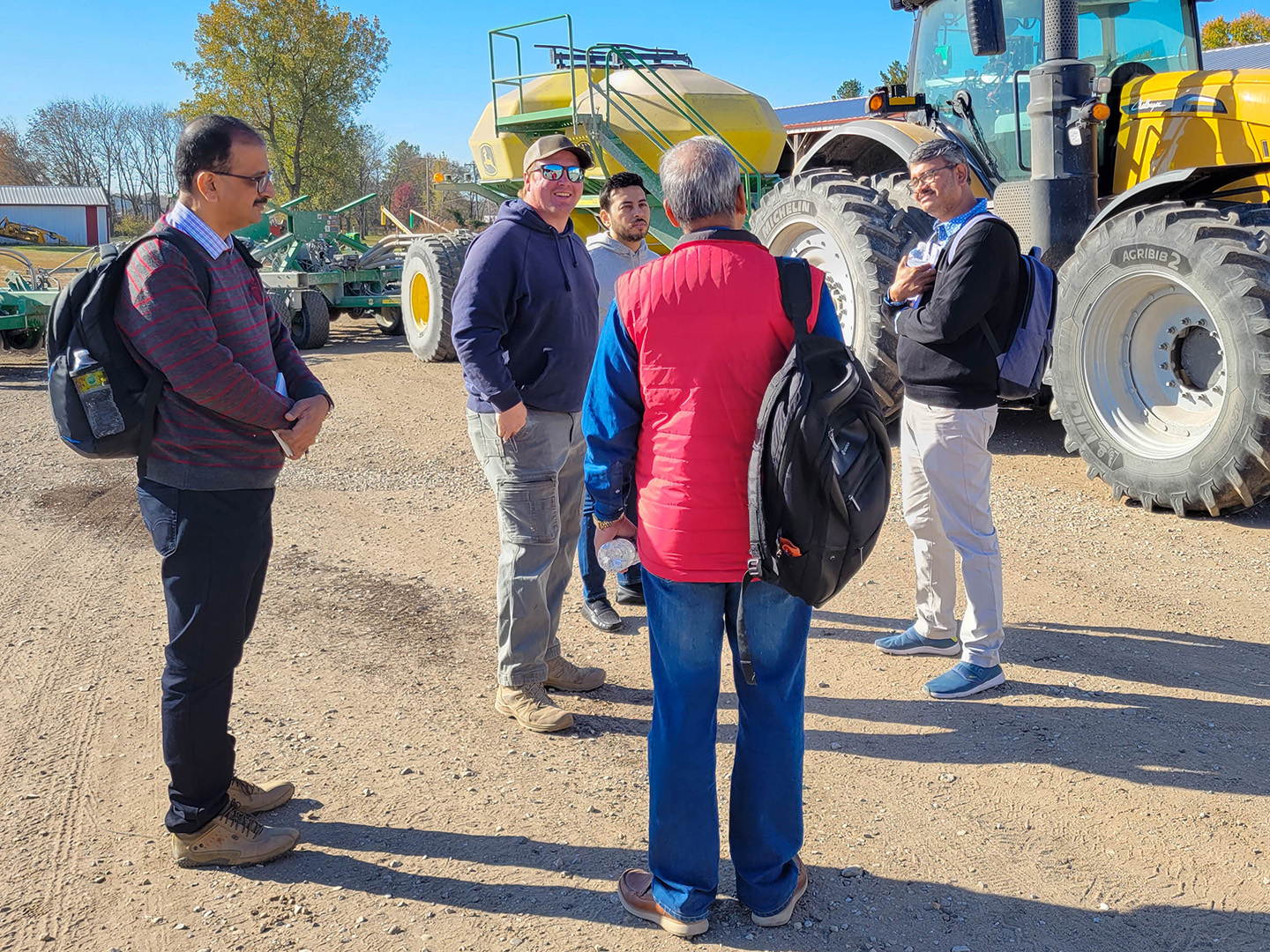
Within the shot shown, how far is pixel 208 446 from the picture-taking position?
8.56ft

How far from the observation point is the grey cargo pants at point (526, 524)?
352cm

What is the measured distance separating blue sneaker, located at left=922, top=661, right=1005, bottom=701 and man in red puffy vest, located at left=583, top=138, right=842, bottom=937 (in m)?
1.39

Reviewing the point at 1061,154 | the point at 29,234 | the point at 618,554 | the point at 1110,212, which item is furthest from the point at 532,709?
the point at 29,234

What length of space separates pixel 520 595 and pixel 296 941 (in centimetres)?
136

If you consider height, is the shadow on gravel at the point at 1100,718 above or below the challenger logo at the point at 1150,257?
below

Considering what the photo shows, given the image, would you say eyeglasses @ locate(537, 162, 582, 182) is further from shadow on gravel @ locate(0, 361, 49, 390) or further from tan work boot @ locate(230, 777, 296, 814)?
shadow on gravel @ locate(0, 361, 49, 390)

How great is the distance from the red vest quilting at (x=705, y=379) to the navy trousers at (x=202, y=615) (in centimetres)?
109

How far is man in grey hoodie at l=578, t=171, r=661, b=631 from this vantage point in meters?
4.54

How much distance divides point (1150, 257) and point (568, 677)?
12.5 feet

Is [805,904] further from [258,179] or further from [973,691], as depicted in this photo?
[258,179]

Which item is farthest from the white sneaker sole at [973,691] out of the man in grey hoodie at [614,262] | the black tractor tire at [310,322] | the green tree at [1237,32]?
the green tree at [1237,32]

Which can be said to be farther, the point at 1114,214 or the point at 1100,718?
the point at 1114,214

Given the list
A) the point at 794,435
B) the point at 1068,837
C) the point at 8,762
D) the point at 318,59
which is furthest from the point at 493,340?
the point at 318,59

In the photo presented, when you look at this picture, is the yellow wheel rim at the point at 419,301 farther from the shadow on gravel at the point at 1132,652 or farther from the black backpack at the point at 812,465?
the black backpack at the point at 812,465
